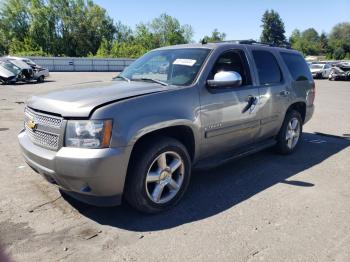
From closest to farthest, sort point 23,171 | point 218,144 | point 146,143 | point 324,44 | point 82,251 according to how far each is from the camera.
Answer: point 82,251, point 146,143, point 218,144, point 23,171, point 324,44

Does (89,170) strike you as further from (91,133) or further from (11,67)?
(11,67)

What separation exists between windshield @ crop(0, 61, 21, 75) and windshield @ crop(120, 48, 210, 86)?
19557 millimetres

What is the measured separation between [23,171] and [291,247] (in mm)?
3815

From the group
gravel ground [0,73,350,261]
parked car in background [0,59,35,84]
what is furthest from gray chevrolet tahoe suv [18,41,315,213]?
parked car in background [0,59,35,84]

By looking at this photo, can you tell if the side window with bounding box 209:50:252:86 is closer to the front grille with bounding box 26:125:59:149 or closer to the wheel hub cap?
the wheel hub cap

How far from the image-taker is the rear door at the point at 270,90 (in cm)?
521

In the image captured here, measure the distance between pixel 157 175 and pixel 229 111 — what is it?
1.37 meters

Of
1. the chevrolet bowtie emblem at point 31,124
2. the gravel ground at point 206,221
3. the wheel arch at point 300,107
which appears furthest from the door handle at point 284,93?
the chevrolet bowtie emblem at point 31,124

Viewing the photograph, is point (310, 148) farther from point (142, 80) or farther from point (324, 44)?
point (324, 44)

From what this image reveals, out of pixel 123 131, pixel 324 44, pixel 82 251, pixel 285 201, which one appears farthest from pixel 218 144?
pixel 324 44

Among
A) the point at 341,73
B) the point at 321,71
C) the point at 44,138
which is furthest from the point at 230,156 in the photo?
the point at 321,71

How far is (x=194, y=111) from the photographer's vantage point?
404 centimetres

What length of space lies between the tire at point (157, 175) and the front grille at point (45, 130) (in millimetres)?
792

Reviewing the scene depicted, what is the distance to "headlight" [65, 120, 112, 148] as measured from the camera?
327 centimetres
